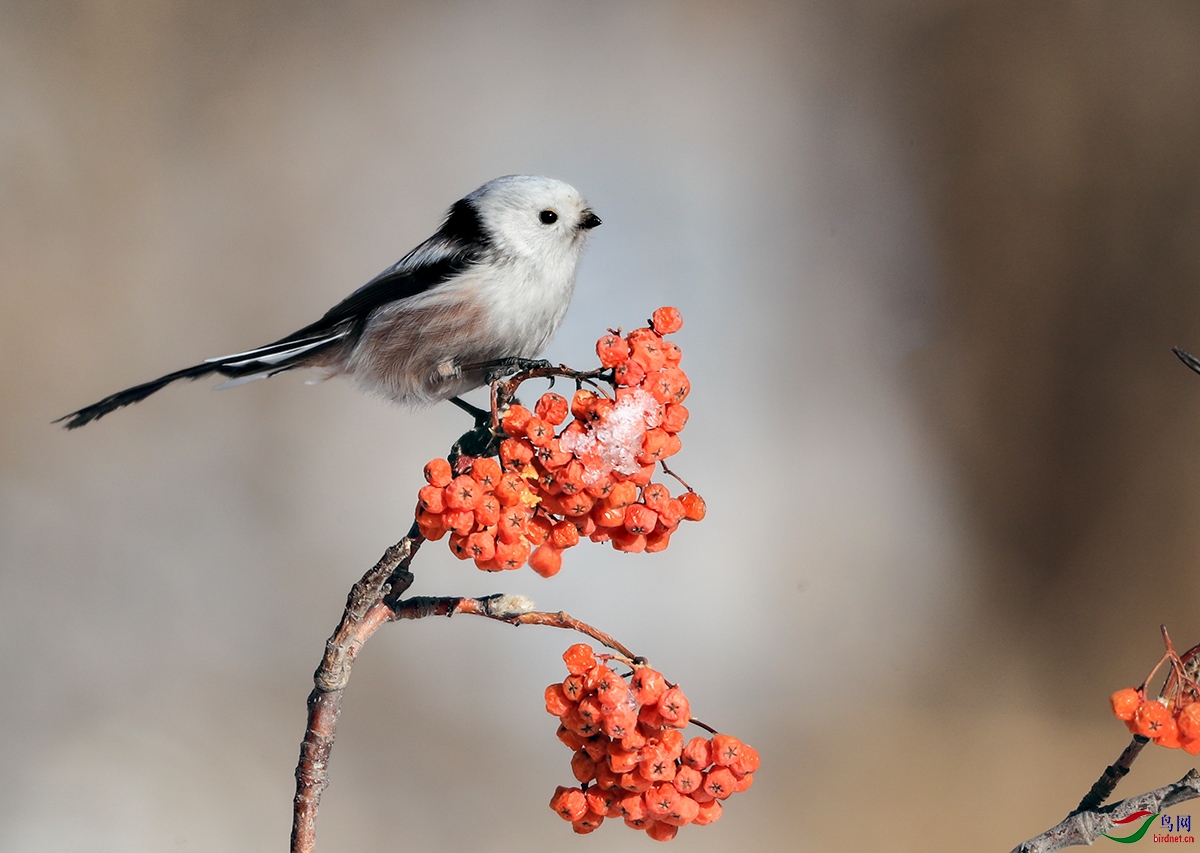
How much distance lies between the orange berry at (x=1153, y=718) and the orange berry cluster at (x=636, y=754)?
7.8 inches

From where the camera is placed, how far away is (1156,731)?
0.44 metres

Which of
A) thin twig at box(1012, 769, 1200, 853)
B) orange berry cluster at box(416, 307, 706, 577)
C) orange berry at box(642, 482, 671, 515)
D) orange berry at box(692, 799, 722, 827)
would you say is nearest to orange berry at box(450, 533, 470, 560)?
orange berry cluster at box(416, 307, 706, 577)

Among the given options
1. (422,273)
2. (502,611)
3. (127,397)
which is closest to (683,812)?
(502,611)

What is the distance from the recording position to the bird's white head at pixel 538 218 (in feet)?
2.61

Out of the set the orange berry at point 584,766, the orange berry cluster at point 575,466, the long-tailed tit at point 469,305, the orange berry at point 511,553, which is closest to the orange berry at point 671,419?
the orange berry cluster at point 575,466

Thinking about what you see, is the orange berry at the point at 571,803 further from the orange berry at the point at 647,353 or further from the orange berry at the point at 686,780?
the orange berry at the point at 647,353

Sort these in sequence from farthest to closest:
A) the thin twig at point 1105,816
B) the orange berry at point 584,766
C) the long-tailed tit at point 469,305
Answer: the long-tailed tit at point 469,305 < the orange berry at point 584,766 < the thin twig at point 1105,816

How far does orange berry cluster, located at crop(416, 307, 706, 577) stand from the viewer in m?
0.46

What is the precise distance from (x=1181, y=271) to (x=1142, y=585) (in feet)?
1.80

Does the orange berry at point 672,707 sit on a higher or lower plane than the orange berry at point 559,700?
lower

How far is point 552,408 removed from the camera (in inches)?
18.5

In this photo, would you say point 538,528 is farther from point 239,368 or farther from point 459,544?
point 239,368

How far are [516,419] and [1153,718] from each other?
1.17 feet

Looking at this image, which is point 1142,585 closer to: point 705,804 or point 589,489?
point 705,804
